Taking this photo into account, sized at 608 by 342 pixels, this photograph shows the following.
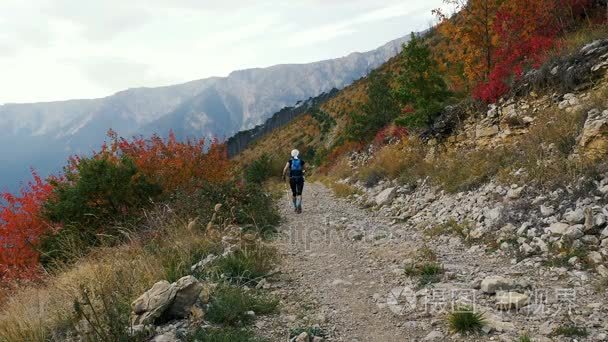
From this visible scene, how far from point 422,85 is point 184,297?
1270cm

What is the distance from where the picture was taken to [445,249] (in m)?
7.18

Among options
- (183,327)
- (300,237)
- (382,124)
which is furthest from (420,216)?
(382,124)

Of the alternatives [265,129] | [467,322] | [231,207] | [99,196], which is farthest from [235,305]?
[265,129]

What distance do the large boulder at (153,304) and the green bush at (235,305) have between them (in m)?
0.51

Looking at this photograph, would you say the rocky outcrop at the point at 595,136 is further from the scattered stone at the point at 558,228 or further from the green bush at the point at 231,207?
the green bush at the point at 231,207

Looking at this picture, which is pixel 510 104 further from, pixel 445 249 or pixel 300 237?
pixel 300 237

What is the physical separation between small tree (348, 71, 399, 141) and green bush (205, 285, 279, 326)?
21.9 m

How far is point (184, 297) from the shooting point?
4.73m

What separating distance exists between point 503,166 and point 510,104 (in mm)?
2993

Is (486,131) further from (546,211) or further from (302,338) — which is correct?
(302,338)

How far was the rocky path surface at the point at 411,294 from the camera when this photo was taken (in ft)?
13.5

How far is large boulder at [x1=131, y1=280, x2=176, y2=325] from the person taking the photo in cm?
442

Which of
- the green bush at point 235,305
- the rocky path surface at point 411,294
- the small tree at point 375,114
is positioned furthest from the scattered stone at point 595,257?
the small tree at point 375,114

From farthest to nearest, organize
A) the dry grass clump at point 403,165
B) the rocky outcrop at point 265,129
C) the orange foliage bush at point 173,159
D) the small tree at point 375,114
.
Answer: the rocky outcrop at point 265,129
the small tree at point 375,114
the orange foliage bush at point 173,159
the dry grass clump at point 403,165
